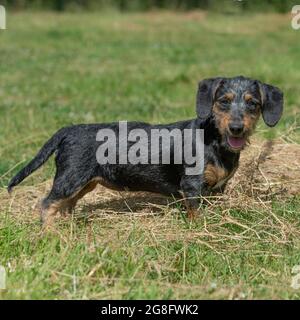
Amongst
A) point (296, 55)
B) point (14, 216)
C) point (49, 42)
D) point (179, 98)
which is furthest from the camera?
point (49, 42)

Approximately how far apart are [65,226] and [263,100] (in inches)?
78.3

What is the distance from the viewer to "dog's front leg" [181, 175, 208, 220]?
5.86m

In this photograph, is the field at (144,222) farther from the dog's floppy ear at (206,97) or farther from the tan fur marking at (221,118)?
the dog's floppy ear at (206,97)

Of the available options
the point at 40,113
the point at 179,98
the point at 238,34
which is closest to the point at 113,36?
the point at 238,34

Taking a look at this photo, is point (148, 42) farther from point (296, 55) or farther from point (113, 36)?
point (296, 55)

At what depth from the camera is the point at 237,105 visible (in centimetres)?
573

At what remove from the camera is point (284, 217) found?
5.84 meters

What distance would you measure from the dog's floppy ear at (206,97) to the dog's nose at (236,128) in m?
0.30
